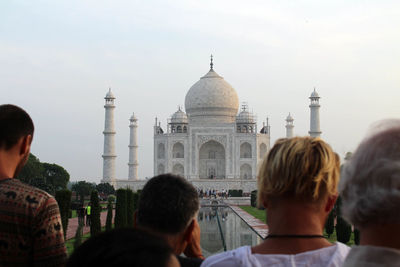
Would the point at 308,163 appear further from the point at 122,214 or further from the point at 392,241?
the point at 122,214

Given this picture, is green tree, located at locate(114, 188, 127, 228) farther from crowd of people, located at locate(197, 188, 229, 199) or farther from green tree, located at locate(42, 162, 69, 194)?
green tree, located at locate(42, 162, 69, 194)

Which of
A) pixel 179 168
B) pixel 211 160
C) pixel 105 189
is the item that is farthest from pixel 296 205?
pixel 211 160

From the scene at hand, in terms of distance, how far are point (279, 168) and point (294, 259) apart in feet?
0.92

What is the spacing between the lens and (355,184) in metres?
1.33

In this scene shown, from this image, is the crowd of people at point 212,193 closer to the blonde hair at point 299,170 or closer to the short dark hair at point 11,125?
the short dark hair at point 11,125

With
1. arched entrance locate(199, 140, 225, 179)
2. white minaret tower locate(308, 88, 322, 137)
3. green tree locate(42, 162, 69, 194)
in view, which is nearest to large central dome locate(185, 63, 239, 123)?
arched entrance locate(199, 140, 225, 179)

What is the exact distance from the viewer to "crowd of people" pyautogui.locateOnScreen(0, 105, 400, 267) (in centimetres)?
129

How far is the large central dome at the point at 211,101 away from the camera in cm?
3256

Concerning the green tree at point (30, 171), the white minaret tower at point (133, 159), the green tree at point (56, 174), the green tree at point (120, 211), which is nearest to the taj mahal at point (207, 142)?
the white minaret tower at point (133, 159)

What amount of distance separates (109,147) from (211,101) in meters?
6.97

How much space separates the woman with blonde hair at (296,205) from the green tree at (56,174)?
26422mm

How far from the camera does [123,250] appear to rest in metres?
0.93

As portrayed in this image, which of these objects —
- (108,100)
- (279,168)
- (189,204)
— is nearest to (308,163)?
(279,168)

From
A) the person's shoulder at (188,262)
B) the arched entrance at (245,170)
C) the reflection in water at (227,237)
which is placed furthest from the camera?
the arched entrance at (245,170)
